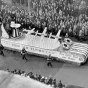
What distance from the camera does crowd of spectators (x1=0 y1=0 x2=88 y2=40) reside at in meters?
10.4

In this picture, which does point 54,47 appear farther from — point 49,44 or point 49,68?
point 49,68

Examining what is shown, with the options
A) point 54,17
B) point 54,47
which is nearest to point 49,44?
point 54,47

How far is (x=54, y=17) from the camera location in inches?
441

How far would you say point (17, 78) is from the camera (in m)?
1.02

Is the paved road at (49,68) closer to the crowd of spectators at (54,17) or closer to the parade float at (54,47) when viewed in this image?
the parade float at (54,47)

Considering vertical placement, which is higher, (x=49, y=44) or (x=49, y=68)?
(x=49, y=44)

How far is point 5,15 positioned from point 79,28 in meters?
4.92

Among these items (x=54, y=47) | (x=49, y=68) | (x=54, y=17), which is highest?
(x=54, y=17)

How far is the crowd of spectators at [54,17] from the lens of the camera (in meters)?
10.4

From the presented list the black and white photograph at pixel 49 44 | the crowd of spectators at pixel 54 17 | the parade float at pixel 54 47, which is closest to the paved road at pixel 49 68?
the black and white photograph at pixel 49 44

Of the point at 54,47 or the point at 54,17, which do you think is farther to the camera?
the point at 54,17

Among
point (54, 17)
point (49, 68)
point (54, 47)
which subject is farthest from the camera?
point (54, 17)

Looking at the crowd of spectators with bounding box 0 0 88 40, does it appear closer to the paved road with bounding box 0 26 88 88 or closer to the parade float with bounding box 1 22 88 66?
the parade float with bounding box 1 22 88 66

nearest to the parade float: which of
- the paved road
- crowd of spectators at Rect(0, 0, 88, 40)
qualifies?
the paved road
